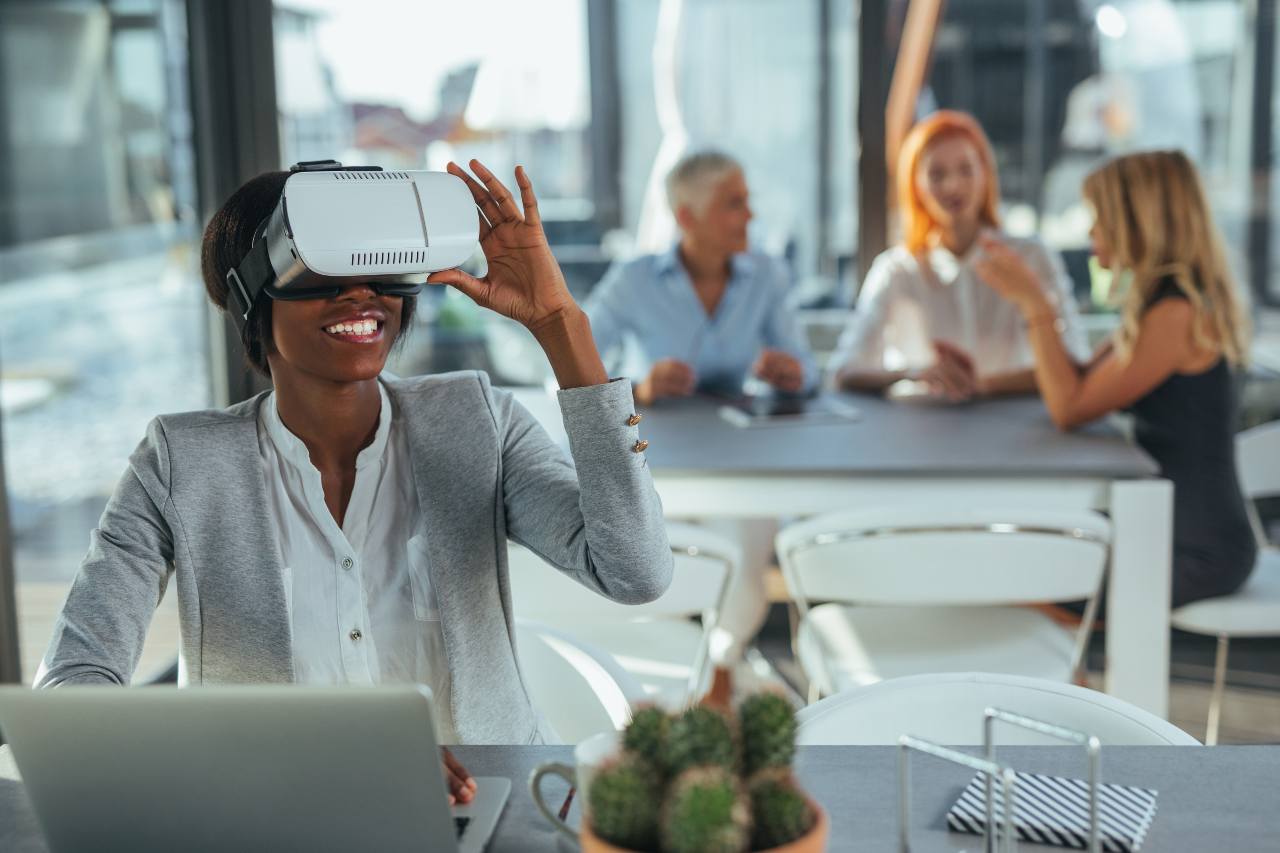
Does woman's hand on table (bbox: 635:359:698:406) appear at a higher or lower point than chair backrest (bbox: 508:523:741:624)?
higher

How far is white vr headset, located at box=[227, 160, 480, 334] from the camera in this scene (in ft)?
4.16

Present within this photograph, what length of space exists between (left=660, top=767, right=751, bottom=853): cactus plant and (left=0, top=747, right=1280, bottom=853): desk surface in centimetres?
24

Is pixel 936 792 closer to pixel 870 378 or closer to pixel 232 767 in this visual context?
pixel 232 767

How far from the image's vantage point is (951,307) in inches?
155

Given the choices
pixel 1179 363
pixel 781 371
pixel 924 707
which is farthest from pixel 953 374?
pixel 924 707

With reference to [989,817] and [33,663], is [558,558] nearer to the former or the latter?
[989,817]

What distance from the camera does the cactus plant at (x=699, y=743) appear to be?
0.90 meters

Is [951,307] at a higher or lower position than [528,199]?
lower

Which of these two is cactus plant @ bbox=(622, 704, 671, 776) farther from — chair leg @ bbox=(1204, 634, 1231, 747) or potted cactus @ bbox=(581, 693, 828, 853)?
chair leg @ bbox=(1204, 634, 1231, 747)

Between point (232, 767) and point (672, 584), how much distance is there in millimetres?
1457

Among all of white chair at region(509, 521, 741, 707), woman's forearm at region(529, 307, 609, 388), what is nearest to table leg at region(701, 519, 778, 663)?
white chair at region(509, 521, 741, 707)

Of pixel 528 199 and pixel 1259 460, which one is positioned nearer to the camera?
pixel 528 199

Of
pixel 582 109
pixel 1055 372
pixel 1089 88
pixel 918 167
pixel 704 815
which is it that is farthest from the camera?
pixel 582 109

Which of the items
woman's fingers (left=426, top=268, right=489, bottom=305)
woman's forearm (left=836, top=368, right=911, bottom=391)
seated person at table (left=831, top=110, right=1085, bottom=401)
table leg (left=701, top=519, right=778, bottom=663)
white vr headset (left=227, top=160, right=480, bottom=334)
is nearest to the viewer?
white vr headset (left=227, top=160, right=480, bottom=334)
